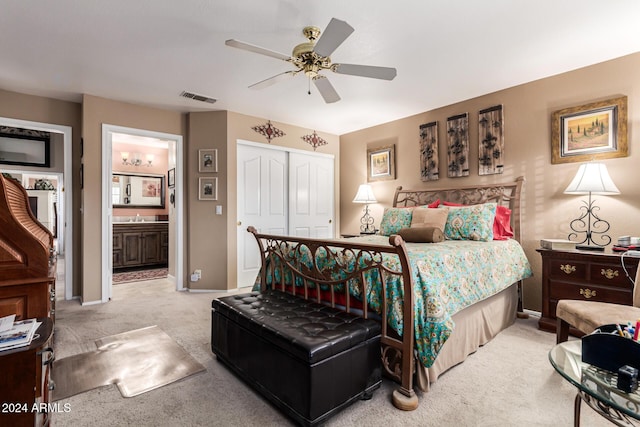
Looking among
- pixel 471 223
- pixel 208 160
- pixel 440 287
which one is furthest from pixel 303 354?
pixel 208 160

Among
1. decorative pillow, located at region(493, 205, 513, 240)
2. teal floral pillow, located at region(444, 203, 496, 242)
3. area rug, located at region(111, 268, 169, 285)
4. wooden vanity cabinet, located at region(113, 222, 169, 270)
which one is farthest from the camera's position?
wooden vanity cabinet, located at region(113, 222, 169, 270)

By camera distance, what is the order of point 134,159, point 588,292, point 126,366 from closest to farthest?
1. point 126,366
2. point 588,292
3. point 134,159

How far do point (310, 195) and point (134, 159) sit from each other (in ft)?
13.0

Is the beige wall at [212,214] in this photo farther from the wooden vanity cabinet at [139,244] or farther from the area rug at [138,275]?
the wooden vanity cabinet at [139,244]

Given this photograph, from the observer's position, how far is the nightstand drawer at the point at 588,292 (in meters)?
2.56

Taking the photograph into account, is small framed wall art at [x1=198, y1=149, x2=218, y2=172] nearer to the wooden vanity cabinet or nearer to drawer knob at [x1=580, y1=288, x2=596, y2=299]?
the wooden vanity cabinet

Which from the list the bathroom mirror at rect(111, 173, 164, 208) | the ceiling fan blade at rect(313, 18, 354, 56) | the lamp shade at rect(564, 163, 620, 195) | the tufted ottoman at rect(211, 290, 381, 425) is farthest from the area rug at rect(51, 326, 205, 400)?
the bathroom mirror at rect(111, 173, 164, 208)

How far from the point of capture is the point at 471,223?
126 inches

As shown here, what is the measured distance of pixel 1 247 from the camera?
53.1 inches

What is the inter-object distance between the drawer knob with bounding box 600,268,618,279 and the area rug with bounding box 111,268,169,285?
589cm

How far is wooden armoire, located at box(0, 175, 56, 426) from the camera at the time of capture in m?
1.10

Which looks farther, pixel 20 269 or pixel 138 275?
pixel 138 275

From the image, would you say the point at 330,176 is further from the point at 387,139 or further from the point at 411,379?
the point at 411,379

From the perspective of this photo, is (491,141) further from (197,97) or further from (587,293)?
(197,97)
